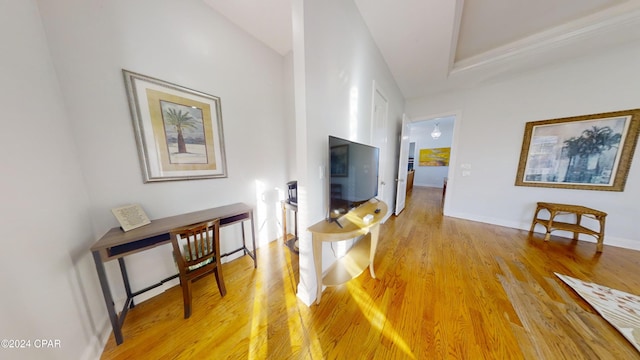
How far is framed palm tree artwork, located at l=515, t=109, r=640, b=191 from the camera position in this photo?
2207mm

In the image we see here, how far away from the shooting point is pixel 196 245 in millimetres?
1343

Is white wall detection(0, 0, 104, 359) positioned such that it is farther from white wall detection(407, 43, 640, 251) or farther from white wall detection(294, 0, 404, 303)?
white wall detection(407, 43, 640, 251)

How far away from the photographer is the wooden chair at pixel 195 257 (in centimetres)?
125

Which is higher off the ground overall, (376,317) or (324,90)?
(324,90)

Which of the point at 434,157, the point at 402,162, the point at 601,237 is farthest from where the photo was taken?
the point at 434,157

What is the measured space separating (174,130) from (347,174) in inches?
65.8

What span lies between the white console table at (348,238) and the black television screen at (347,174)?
0.35 feet

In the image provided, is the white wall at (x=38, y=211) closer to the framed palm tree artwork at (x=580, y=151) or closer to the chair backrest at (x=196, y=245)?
the chair backrest at (x=196, y=245)

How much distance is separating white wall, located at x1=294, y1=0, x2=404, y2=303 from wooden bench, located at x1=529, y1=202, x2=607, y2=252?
323 cm

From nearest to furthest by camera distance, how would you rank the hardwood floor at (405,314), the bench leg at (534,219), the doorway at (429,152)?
the hardwood floor at (405,314) < the bench leg at (534,219) < the doorway at (429,152)

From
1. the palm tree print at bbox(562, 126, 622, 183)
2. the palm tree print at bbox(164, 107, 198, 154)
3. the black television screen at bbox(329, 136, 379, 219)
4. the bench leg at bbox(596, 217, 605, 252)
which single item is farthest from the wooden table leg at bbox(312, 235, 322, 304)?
the palm tree print at bbox(562, 126, 622, 183)

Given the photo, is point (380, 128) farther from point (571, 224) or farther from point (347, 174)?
point (571, 224)

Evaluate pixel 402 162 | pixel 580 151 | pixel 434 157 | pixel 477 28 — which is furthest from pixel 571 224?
pixel 434 157

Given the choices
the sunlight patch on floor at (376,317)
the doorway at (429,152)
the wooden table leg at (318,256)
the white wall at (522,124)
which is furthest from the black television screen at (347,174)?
the doorway at (429,152)
